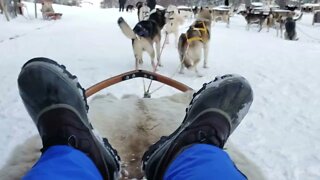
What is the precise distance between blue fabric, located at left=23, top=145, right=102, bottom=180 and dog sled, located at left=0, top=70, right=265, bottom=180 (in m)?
0.36

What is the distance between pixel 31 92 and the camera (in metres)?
1.39

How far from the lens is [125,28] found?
4715 millimetres

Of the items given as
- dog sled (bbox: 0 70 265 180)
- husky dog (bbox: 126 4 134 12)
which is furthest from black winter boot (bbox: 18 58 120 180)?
Answer: husky dog (bbox: 126 4 134 12)

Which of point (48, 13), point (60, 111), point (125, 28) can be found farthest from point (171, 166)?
point (48, 13)

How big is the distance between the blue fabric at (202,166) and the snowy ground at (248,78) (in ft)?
4.06

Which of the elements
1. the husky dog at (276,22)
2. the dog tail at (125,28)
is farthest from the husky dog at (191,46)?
the husky dog at (276,22)

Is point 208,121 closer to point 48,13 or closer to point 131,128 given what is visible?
point 131,128

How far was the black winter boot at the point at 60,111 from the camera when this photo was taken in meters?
1.26

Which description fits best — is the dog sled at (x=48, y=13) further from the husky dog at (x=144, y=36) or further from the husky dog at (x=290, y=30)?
the husky dog at (x=144, y=36)

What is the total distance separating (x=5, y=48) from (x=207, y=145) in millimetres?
6463

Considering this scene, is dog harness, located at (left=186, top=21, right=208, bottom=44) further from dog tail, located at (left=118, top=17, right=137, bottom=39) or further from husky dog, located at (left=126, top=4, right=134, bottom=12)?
husky dog, located at (left=126, top=4, right=134, bottom=12)

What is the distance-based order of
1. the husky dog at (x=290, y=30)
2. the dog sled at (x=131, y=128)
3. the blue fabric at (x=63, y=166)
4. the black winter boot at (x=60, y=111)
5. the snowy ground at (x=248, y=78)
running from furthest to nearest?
the husky dog at (x=290, y=30), the snowy ground at (x=248, y=78), the dog sled at (x=131, y=128), the black winter boot at (x=60, y=111), the blue fabric at (x=63, y=166)

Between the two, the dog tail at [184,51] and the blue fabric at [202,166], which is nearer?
the blue fabric at [202,166]

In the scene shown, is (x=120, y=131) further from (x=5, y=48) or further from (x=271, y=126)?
(x=5, y=48)
